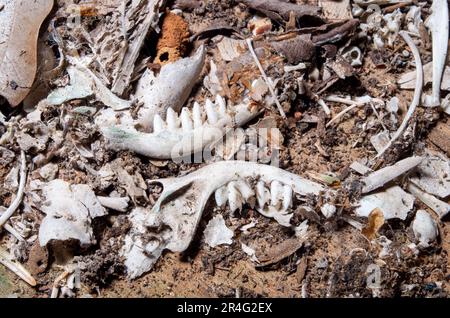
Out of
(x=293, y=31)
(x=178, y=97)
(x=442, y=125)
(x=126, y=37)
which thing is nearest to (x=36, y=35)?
(x=126, y=37)

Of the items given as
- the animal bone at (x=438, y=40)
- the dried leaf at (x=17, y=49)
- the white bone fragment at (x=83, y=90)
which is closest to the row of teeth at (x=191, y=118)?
the white bone fragment at (x=83, y=90)

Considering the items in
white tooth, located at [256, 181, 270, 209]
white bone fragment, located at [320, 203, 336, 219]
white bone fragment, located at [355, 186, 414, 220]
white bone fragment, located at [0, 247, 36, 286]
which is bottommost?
white bone fragment, located at [0, 247, 36, 286]

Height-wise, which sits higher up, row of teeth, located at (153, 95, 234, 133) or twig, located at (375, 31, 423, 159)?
row of teeth, located at (153, 95, 234, 133)

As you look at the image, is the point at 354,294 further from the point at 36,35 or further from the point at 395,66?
the point at 36,35

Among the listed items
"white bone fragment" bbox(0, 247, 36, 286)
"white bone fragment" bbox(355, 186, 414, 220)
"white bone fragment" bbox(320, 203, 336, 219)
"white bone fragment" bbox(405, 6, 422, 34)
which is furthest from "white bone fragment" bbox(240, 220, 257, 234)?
"white bone fragment" bbox(405, 6, 422, 34)

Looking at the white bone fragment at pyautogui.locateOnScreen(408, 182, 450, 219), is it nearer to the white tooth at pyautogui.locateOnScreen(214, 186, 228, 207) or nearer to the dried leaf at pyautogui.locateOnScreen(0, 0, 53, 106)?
the white tooth at pyautogui.locateOnScreen(214, 186, 228, 207)

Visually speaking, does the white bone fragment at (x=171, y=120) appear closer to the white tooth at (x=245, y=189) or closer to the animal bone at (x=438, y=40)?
the white tooth at (x=245, y=189)
